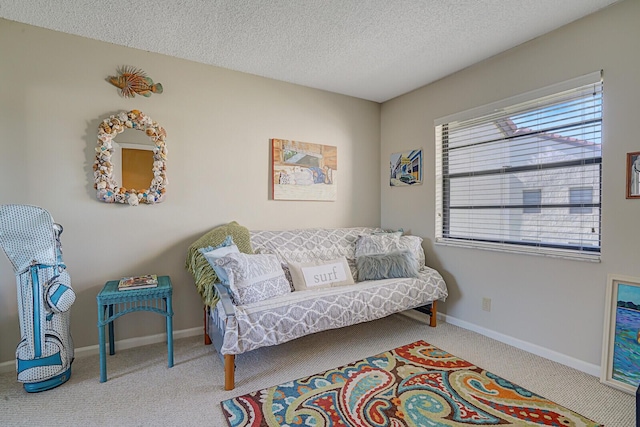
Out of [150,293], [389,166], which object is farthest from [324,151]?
[150,293]

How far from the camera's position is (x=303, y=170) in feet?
11.1

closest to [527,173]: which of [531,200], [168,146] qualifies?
[531,200]

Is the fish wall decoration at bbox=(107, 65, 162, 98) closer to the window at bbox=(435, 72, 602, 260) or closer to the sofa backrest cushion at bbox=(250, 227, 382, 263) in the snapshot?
the sofa backrest cushion at bbox=(250, 227, 382, 263)

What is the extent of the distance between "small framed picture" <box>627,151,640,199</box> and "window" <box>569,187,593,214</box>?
8.7 inches

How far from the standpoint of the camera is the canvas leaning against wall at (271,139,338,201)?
10.6 feet

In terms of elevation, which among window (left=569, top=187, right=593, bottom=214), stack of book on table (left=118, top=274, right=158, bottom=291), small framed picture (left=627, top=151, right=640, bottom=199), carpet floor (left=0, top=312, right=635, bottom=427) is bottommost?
carpet floor (left=0, top=312, right=635, bottom=427)

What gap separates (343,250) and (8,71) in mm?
2992

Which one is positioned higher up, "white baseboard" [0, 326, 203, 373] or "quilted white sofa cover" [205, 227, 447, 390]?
"quilted white sofa cover" [205, 227, 447, 390]

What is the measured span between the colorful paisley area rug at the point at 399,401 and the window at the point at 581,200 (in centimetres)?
131

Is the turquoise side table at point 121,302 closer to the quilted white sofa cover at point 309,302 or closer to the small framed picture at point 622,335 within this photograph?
the quilted white sofa cover at point 309,302

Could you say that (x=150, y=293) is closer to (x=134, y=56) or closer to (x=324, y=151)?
(x=134, y=56)

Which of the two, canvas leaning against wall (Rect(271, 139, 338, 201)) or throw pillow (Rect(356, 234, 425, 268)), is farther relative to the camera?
canvas leaning against wall (Rect(271, 139, 338, 201))

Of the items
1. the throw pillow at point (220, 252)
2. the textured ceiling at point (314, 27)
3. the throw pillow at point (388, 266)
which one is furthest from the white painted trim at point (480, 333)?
the textured ceiling at point (314, 27)

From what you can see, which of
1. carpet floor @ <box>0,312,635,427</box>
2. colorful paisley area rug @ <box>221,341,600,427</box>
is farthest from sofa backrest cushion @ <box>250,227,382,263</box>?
colorful paisley area rug @ <box>221,341,600,427</box>
